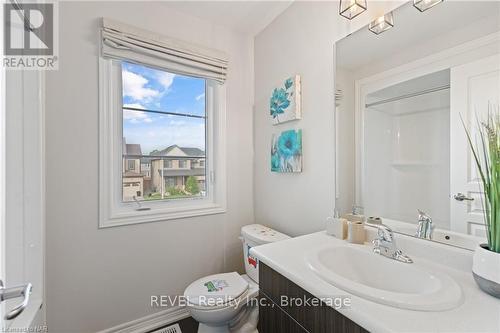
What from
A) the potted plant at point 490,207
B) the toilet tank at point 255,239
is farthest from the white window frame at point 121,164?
the potted plant at point 490,207

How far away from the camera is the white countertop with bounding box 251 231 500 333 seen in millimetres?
556

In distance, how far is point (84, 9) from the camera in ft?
4.62

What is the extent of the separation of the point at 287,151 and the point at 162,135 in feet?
3.13

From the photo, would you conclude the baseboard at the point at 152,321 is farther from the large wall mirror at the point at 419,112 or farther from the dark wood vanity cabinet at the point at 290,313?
the large wall mirror at the point at 419,112

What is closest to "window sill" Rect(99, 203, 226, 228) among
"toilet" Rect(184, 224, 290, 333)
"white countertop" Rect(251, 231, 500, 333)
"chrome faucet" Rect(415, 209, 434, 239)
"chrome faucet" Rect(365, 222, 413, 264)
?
"toilet" Rect(184, 224, 290, 333)

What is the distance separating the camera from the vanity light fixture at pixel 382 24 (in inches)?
41.9

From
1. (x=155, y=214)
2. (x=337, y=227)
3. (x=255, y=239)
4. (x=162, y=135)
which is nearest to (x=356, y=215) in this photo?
(x=337, y=227)

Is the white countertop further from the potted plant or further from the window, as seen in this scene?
the window

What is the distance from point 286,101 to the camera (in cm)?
162

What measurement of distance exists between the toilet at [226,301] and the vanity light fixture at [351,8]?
1351 millimetres

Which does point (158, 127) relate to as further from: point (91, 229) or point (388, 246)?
point (388, 246)

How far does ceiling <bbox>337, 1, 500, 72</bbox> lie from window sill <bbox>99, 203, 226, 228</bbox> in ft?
4.45

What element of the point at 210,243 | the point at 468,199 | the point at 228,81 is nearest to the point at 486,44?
the point at 468,199

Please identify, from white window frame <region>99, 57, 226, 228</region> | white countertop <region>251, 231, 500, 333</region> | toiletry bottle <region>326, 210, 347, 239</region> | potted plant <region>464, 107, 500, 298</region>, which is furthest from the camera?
white window frame <region>99, 57, 226, 228</region>
